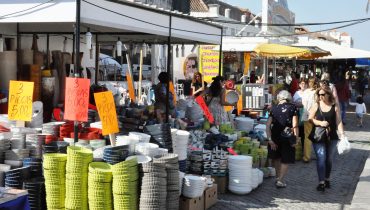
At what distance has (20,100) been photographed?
5.95 metres

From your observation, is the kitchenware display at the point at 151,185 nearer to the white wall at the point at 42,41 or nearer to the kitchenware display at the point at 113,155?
the kitchenware display at the point at 113,155

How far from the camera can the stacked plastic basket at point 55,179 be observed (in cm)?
510

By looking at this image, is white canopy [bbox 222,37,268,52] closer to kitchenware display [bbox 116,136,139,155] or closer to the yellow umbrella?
the yellow umbrella

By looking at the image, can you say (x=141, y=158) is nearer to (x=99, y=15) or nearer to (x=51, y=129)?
(x=51, y=129)

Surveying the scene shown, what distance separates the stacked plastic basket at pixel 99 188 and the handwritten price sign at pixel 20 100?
56.5 inches

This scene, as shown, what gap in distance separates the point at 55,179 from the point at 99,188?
51 cm

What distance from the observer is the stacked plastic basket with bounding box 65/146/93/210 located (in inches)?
199

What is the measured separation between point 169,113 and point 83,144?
3072 mm

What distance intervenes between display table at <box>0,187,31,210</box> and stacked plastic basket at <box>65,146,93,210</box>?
1.05 metres

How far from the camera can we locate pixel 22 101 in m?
5.94

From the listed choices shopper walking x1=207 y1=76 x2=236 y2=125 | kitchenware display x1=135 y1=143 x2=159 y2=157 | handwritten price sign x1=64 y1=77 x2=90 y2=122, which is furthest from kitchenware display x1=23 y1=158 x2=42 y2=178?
shopper walking x1=207 y1=76 x2=236 y2=125

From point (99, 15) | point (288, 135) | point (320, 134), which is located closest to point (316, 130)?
point (320, 134)

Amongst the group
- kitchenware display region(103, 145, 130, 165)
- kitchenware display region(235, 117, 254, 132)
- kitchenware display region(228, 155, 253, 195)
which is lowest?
kitchenware display region(228, 155, 253, 195)

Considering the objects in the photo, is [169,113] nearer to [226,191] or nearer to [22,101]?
[226,191]
